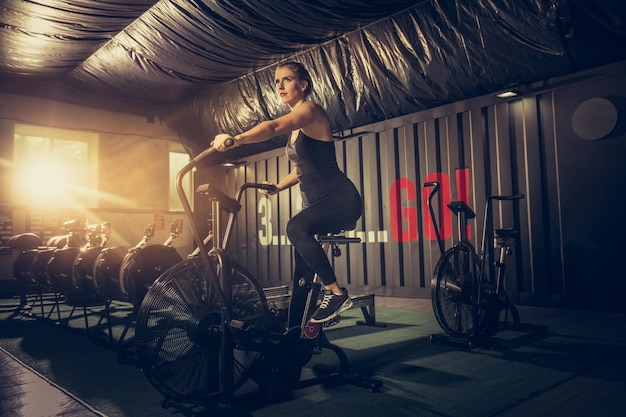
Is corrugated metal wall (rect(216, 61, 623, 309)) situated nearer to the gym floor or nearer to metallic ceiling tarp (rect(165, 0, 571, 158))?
metallic ceiling tarp (rect(165, 0, 571, 158))

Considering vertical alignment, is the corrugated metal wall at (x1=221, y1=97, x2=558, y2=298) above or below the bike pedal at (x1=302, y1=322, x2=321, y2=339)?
above

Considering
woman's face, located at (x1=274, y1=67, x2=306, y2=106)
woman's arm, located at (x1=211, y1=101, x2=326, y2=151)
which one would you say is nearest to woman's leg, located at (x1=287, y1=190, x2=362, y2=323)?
woman's arm, located at (x1=211, y1=101, x2=326, y2=151)

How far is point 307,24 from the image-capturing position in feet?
17.2

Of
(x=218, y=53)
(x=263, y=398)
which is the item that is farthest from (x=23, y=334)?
(x=218, y=53)

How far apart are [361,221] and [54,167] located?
608cm

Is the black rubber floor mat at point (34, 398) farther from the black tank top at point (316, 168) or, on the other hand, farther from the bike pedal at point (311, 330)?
the black tank top at point (316, 168)

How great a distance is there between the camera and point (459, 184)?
18.4 ft

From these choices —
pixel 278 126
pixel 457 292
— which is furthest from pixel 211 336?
pixel 457 292

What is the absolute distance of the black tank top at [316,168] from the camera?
2.37m

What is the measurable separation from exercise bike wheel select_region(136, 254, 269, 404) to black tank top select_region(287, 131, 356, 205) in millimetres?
583

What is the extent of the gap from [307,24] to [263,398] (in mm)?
4305

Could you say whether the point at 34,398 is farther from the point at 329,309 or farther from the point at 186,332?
the point at 329,309

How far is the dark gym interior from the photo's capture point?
2281 millimetres

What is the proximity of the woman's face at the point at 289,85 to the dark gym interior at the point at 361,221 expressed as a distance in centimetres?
63
